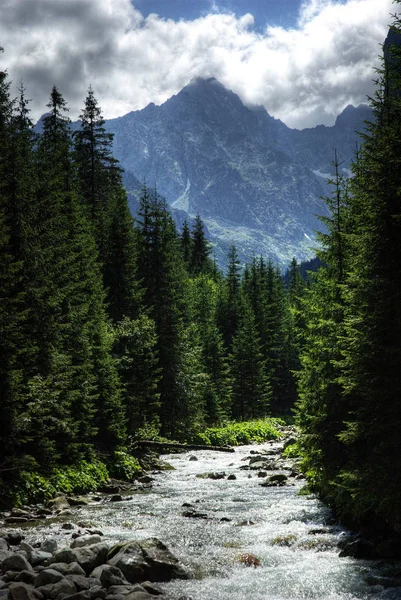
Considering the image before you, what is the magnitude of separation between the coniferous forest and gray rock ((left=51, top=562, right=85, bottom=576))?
5870 millimetres

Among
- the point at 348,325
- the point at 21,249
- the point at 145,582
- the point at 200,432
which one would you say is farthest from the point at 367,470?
the point at 200,432

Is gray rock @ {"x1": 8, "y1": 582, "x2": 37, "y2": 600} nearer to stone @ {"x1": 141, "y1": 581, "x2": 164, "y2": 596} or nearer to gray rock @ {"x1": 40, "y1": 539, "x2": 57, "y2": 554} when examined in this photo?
stone @ {"x1": 141, "y1": 581, "x2": 164, "y2": 596}

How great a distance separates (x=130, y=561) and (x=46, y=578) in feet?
5.43

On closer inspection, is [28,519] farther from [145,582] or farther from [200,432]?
[200,432]

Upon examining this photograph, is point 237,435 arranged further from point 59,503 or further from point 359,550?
point 359,550

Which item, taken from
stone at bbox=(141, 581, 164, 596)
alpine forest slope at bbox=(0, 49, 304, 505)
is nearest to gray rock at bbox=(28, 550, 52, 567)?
stone at bbox=(141, 581, 164, 596)

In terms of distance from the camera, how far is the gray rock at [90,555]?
34.9ft

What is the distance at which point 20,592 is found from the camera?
345 inches

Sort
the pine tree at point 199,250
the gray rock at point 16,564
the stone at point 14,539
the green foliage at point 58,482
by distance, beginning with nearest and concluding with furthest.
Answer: the gray rock at point 16,564, the stone at point 14,539, the green foliage at point 58,482, the pine tree at point 199,250

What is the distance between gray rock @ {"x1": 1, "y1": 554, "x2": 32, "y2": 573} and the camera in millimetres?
10242

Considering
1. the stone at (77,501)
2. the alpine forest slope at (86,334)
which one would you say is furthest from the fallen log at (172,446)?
the stone at (77,501)

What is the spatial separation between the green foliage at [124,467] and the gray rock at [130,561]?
40.2 ft

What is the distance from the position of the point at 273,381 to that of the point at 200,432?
3274cm

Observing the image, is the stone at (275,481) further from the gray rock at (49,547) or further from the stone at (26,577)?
the stone at (26,577)
